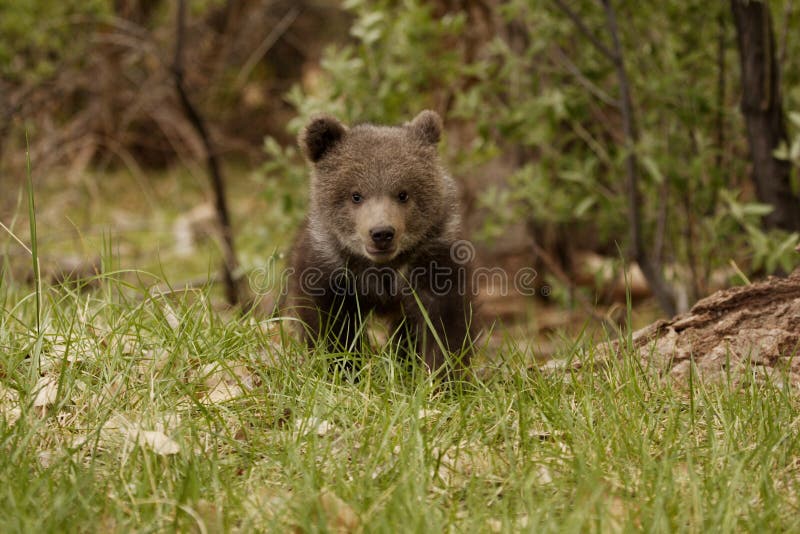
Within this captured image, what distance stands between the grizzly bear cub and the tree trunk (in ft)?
7.31

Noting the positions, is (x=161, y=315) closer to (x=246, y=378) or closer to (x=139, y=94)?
(x=246, y=378)

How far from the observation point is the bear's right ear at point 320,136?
4.45 meters

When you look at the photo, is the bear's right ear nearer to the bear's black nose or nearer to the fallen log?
the bear's black nose

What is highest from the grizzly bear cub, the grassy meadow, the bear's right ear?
the bear's right ear

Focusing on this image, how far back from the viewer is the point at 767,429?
288cm

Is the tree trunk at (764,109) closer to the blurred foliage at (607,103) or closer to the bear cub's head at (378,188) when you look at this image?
the blurred foliage at (607,103)

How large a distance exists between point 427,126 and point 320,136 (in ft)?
1.99

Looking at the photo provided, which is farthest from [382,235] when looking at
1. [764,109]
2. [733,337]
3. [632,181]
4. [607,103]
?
[607,103]

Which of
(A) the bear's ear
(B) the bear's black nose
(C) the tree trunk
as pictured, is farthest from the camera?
(C) the tree trunk

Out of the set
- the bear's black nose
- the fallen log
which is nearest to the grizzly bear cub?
the bear's black nose

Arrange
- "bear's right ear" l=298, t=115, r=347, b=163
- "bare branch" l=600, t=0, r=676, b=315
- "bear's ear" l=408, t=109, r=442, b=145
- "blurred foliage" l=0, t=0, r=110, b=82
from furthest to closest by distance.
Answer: "blurred foliage" l=0, t=0, r=110, b=82 → "bare branch" l=600, t=0, r=676, b=315 → "bear's ear" l=408, t=109, r=442, b=145 → "bear's right ear" l=298, t=115, r=347, b=163

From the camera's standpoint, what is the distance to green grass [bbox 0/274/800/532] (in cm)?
237

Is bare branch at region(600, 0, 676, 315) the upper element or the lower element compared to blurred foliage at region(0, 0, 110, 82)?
lower

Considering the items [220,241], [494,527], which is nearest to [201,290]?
[494,527]
